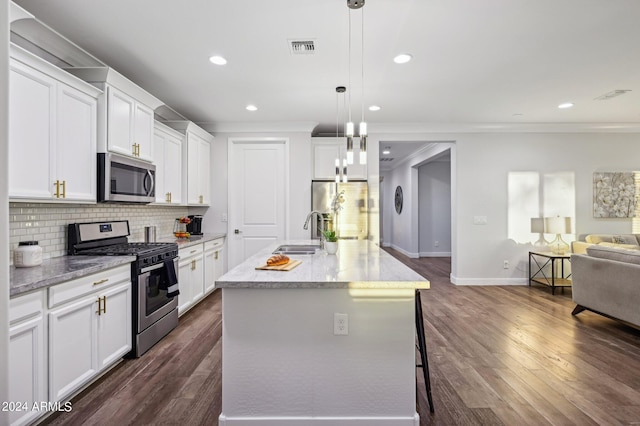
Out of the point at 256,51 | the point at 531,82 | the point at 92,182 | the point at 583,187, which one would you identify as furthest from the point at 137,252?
the point at 583,187

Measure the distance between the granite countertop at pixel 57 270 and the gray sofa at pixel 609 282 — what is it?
14.7 feet

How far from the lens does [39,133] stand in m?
2.11

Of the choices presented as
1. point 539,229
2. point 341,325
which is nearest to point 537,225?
point 539,229

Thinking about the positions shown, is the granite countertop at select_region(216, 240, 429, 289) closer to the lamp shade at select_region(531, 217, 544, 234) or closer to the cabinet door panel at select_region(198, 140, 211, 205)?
the cabinet door panel at select_region(198, 140, 211, 205)

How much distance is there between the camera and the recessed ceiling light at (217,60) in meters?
2.92

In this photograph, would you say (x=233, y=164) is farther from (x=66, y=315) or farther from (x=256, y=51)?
(x=66, y=315)

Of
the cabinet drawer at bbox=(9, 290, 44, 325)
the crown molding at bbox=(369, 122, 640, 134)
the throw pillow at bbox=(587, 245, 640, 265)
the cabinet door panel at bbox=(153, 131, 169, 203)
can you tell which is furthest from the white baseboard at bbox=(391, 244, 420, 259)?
the cabinet drawer at bbox=(9, 290, 44, 325)

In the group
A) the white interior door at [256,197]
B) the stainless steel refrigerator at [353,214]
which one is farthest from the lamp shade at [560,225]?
the white interior door at [256,197]

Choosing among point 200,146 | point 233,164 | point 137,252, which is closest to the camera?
point 137,252

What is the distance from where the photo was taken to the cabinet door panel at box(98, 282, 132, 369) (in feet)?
7.59

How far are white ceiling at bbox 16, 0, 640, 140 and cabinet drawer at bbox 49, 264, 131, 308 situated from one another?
→ 182 centimetres

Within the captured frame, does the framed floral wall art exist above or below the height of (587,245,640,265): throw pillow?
above

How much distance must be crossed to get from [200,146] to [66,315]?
3212mm

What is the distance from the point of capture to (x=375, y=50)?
2.77 meters
